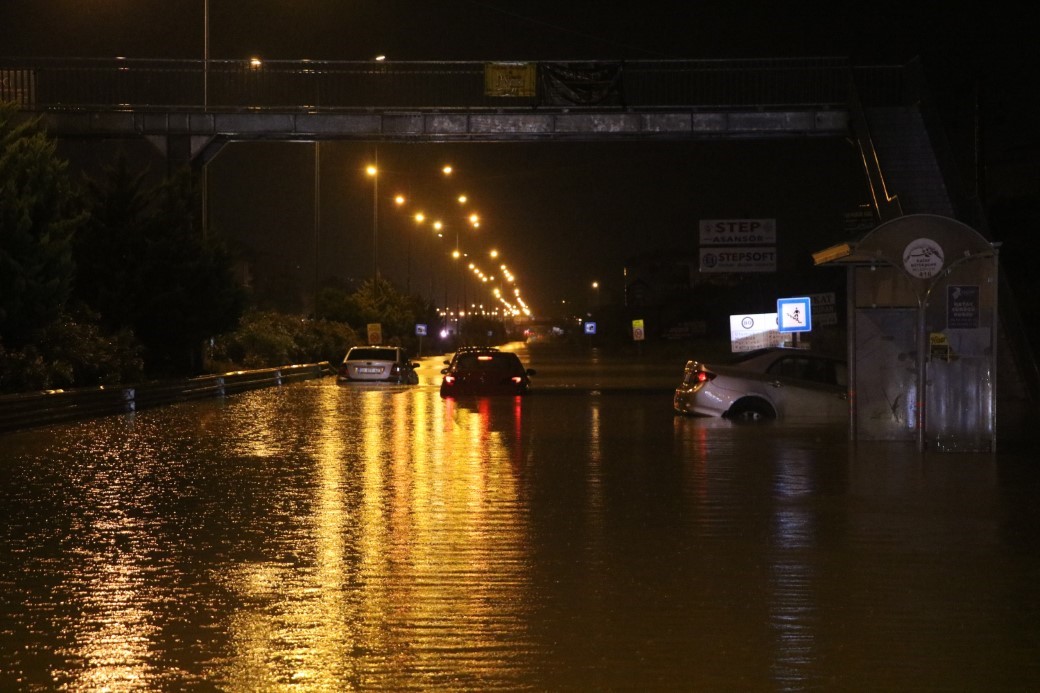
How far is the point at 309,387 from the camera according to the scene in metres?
41.6

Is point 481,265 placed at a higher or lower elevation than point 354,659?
higher

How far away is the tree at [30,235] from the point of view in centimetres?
2636

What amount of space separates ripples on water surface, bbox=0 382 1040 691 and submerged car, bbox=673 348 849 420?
4157mm

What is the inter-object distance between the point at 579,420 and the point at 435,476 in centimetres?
998

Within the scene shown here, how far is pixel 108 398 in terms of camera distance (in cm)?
2686

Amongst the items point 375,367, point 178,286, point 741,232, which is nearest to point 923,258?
point 741,232

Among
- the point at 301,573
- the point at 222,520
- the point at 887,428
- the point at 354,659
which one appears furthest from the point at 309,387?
the point at 354,659

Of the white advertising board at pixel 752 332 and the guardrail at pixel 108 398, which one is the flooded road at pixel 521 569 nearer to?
the guardrail at pixel 108 398

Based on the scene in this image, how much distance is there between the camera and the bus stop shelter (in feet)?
55.6

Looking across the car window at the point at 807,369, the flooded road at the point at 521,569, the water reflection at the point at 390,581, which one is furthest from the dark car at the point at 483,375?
the water reflection at the point at 390,581

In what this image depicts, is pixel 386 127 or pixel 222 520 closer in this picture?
Result: pixel 222 520

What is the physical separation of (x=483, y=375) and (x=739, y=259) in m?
9.97

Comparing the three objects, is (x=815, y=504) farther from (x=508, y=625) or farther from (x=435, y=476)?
(x=508, y=625)

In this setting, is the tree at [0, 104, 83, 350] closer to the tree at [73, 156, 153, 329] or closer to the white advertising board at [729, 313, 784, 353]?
the tree at [73, 156, 153, 329]
